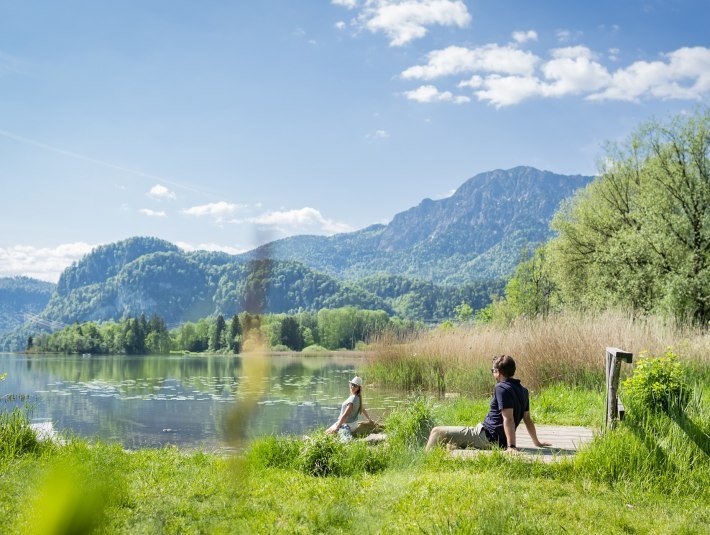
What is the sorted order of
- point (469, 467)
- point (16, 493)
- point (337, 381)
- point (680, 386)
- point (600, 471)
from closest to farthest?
point (16, 493) < point (600, 471) < point (469, 467) < point (680, 386) < point (337, 381)

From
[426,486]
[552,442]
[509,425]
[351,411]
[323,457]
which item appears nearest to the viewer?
[426,486]

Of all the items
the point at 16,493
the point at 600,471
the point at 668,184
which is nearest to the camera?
the point at 16,493

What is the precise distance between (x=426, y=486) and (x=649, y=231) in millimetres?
25395

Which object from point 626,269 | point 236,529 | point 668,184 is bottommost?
point 236,529

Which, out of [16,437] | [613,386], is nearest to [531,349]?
[613,386]

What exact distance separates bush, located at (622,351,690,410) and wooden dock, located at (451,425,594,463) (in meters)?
0.94

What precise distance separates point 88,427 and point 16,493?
13771 millimetres

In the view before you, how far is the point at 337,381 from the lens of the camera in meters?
36.5

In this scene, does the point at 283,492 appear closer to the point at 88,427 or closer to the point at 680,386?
the point at 680,386

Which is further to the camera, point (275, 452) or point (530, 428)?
point (275, 452)

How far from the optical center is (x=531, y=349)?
1661 centimetres

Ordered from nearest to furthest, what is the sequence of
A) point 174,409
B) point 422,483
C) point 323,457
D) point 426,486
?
1. point 426,486
2. point 422,483
3. point 323,457
4. point 174,409

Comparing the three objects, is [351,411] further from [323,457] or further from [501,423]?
[501,423]

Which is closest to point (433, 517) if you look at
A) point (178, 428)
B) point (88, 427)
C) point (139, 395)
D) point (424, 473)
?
point (424, 473)
